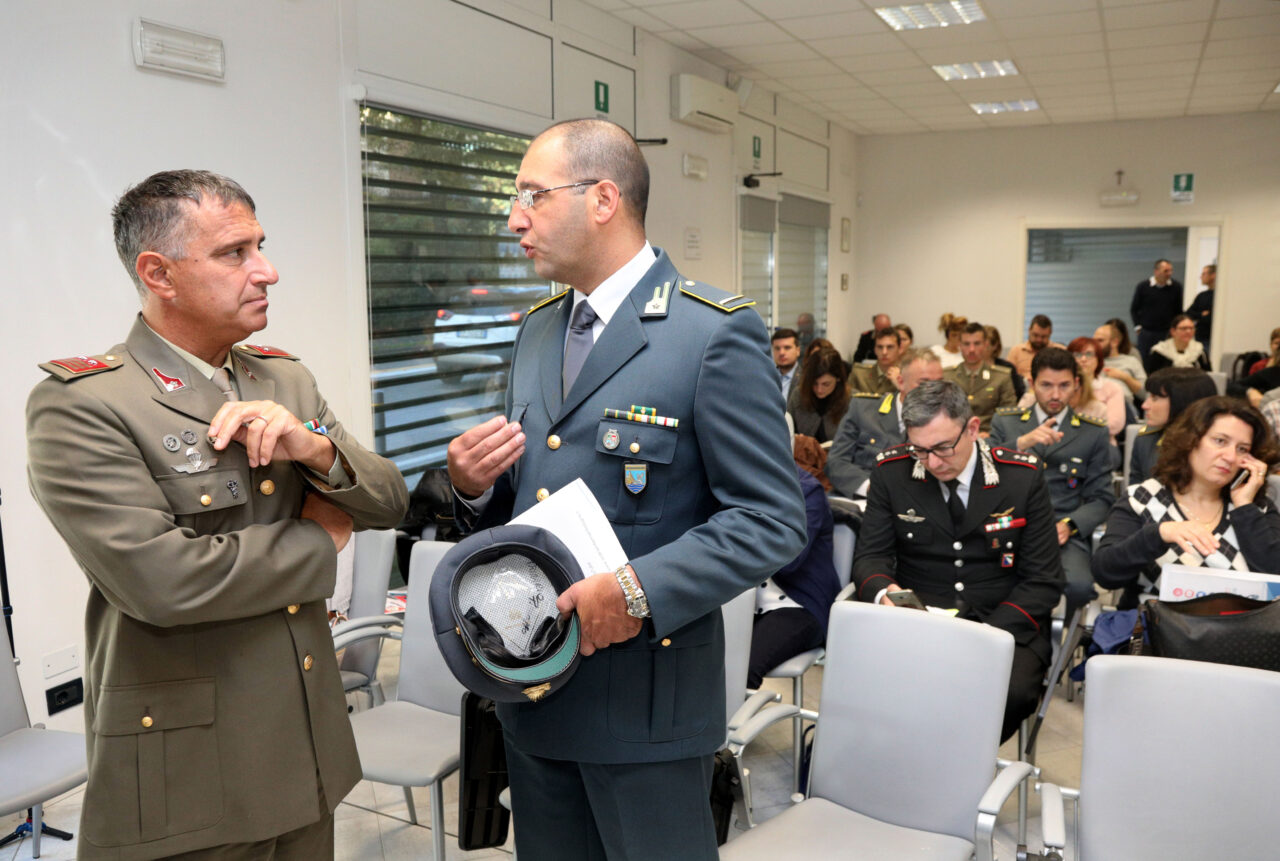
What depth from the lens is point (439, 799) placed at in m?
2.48

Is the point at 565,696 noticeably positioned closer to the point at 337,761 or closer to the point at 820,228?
the point at 337,761

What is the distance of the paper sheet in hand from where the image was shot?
1361 mm

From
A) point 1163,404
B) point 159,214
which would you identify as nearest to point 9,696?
point 159,214

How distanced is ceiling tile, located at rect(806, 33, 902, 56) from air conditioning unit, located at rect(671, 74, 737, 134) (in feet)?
2.46

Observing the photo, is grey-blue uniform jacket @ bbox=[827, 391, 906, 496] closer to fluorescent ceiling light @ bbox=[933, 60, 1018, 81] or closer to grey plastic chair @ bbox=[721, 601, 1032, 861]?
grey plastic chair @ bbox=[721, 601, 1032, 861]

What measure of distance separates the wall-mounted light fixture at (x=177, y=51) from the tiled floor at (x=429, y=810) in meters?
2.45

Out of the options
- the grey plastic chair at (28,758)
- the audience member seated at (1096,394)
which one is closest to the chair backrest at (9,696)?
the grey plastic chair at (28,758)

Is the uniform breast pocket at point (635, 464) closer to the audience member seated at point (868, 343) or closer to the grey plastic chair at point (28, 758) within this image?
the grey plastic chair at point (28, 758)

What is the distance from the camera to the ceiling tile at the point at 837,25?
639cm

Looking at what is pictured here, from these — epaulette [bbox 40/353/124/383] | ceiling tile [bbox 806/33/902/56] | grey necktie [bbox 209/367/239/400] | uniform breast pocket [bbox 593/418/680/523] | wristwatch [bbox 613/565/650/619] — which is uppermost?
ceiling tile [bbox 806/33/902/56]

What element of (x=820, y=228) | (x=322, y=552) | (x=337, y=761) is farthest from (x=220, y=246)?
(x=820, y=228)

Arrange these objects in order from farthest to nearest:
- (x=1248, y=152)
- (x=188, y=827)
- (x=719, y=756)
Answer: (x=1248, y=152)
(x=719, y=756)
(x=188, y=827)

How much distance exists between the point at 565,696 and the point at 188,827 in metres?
0.57

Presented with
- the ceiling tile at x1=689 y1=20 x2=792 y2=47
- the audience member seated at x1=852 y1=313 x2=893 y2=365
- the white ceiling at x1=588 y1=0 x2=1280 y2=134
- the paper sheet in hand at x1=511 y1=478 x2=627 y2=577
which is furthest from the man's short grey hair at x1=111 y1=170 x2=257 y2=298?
the audience member seated at x1=852 y1=313 x2=893 y2=365
